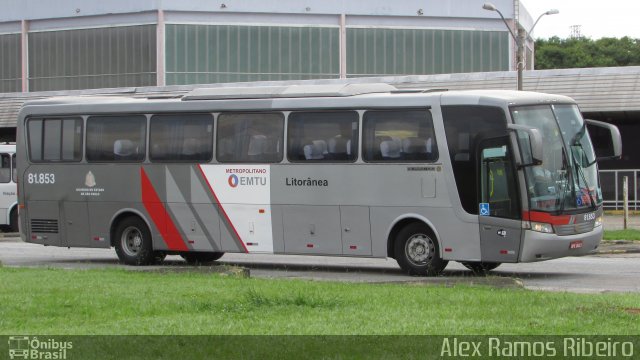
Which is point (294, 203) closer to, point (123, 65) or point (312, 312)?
point (312, 312)

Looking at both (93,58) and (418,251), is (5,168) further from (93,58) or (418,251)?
Result: (93,58)

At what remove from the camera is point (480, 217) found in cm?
1883

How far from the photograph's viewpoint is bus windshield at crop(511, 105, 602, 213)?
1847cm

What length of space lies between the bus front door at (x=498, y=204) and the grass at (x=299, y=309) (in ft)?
11.2

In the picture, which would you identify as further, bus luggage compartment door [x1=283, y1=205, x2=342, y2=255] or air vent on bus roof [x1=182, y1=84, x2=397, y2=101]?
air vent on bus roof [x1=182, y1=84, x2=397, y2=101]

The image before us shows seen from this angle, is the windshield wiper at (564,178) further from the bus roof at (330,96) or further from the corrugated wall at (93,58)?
the corrugated wall at (93,58)

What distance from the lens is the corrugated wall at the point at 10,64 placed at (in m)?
67.1

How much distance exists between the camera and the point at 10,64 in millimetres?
67562

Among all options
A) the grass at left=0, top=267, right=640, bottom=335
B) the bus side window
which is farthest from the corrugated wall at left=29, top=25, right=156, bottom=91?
the grass at left=0, top=267, right=640, bottom=335

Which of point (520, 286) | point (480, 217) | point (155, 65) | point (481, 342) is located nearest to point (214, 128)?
point (480, 217)

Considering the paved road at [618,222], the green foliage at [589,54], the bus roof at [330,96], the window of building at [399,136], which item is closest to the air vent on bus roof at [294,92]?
the bus roof at [330,96]

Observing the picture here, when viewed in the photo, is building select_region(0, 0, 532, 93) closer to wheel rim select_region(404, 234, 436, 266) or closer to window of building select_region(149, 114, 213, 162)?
window of building select_region(149, 114, 213, 162)

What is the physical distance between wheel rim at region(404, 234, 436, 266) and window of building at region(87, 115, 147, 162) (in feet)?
19.1

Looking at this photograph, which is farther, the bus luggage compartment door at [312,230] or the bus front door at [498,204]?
the bus luggage compartment door at [312,230]
